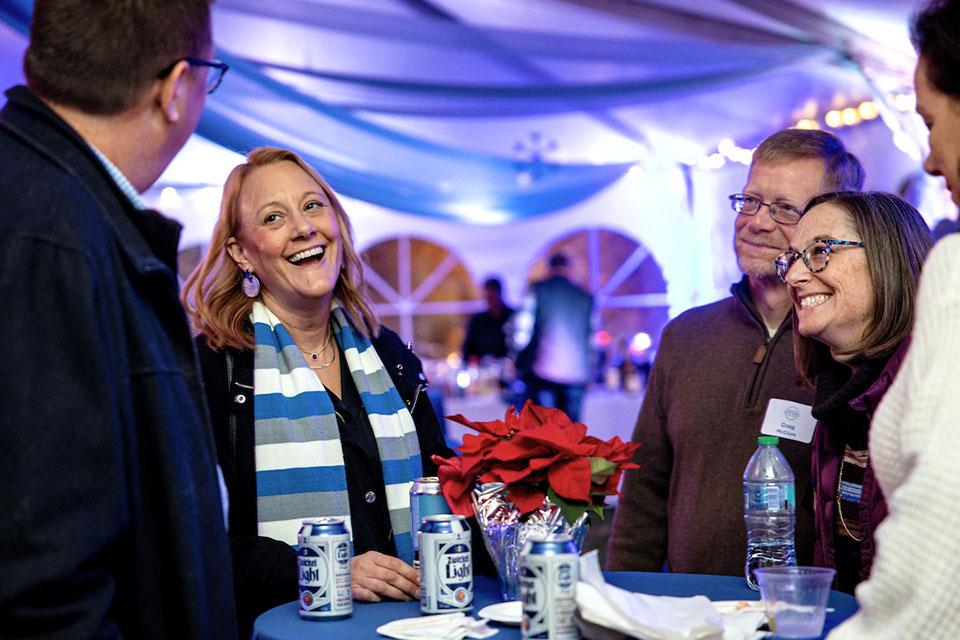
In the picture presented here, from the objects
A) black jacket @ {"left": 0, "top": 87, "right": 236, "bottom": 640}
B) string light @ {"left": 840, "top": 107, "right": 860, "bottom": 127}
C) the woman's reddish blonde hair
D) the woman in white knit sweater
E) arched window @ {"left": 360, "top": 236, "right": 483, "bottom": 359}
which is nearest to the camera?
the woman in white knit sweater

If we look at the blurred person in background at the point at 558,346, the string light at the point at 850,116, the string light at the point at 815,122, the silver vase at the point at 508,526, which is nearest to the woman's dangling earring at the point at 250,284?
the silver vase at the point at 508,526

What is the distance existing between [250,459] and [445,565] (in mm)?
691

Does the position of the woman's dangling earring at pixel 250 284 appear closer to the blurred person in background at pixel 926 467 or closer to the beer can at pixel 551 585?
the beer can at pixel 551 585

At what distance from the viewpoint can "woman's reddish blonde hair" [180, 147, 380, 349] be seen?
→ 248 cm

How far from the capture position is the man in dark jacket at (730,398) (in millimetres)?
2539

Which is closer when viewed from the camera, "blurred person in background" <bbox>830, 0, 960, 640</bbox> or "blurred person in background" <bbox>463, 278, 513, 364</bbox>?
"blurred person in background" <bbox>830, 0, 960, 640</bbox>

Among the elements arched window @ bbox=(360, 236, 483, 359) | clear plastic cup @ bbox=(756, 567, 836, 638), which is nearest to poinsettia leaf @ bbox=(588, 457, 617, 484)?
clear plastic cup @ bbox=(756, 567, 836, 638)

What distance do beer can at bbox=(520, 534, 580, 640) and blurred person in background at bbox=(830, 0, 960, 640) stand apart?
405 mm

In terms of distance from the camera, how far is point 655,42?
651 centimetres

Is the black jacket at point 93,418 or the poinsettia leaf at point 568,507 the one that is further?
the poinsettia leaf at point 568,507

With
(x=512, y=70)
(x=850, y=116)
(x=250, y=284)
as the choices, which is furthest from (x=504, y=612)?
(x=850, y=116)

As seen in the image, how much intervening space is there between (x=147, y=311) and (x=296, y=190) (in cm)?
113

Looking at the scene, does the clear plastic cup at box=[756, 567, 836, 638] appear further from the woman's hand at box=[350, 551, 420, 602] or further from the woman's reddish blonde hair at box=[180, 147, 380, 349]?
the woman's reddish blonde hair at box=[180, 147, 380, 349]

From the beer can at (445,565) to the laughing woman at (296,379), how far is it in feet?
1.38
